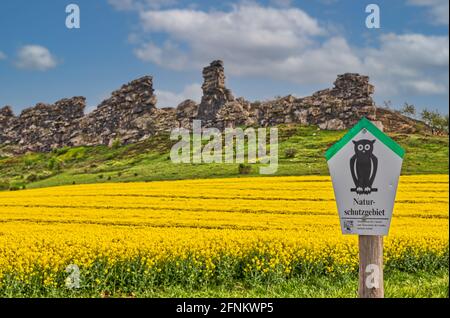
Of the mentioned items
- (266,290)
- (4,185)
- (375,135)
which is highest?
(375,135)

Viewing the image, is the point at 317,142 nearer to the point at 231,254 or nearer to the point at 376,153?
the point at 231,254

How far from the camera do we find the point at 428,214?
56.8 ft

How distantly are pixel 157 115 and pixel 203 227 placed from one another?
6.18m

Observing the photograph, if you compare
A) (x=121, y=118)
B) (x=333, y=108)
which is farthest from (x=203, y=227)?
(x=333, y=108)

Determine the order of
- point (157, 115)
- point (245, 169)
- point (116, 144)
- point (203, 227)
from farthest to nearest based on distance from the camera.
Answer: point (245, 169) → point (157, 115) → point (116, 144) → point (203, 227)

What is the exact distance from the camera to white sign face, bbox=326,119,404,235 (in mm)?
6062

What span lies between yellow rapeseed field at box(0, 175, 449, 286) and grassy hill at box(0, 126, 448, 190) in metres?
0.47

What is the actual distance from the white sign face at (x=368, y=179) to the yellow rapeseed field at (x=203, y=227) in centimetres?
422

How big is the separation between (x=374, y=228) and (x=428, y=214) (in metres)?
12.5

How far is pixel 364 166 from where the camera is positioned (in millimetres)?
6113

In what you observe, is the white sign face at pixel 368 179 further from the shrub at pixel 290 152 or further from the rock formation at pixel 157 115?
the shrub at pixel 290 152

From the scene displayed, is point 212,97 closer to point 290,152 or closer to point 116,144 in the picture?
point 290,152
